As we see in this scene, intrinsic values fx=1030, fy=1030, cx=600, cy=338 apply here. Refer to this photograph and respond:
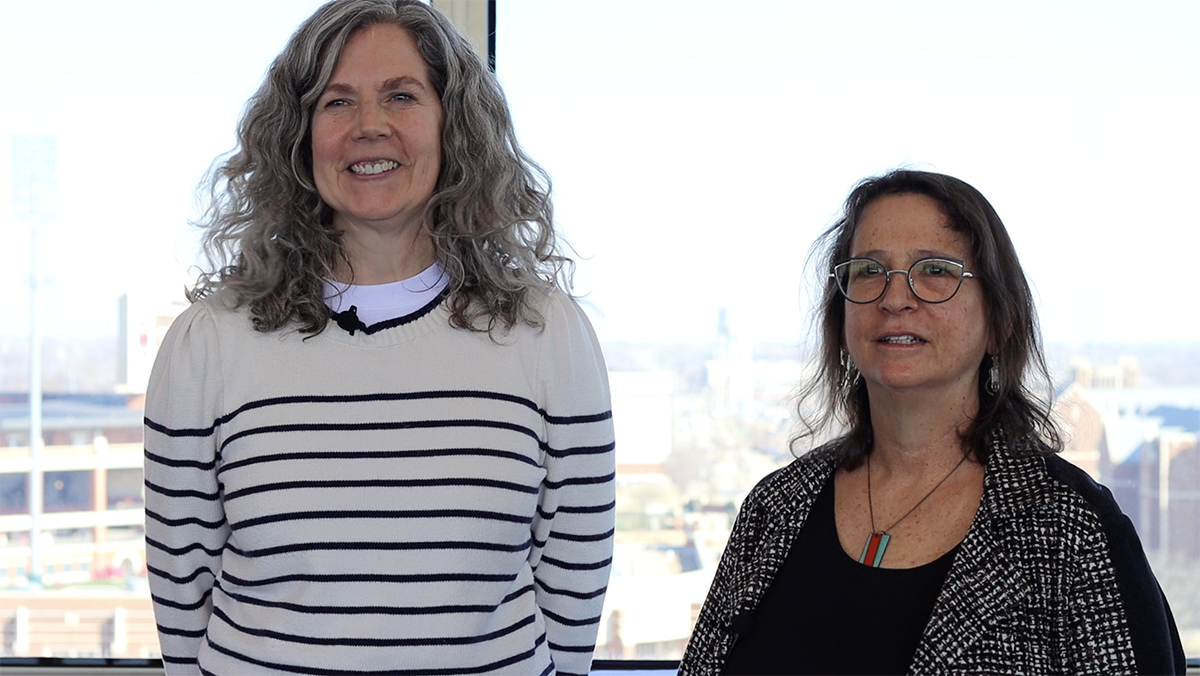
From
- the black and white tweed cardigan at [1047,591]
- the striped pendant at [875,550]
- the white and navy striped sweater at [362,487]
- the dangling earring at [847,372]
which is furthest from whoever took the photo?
the dangling earring at [847,372]

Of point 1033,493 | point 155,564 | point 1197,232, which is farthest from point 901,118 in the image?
point 155,564

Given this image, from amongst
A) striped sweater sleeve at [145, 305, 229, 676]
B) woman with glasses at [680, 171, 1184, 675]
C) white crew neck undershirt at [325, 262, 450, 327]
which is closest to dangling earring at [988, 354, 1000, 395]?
woman with glasses at [680, 171, 1184, 675]

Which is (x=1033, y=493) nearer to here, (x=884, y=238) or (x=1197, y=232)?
(x=884, y=238)

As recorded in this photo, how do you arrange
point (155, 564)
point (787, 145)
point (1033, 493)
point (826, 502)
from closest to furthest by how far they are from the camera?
point (1033, 493), point (155, 564), point (826, 502), point (787, 145)

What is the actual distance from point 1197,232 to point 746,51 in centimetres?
109

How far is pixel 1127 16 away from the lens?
2303mm

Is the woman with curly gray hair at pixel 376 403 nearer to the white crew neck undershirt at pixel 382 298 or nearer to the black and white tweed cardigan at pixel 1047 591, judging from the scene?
the white crew neck undershirt at pixel 382 298

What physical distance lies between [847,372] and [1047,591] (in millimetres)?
517

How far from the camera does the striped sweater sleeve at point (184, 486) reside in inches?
58.8

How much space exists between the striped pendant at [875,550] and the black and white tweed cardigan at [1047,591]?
0.11 metres

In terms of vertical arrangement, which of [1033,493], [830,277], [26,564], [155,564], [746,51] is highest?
[746,51]

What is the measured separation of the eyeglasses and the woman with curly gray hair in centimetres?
42

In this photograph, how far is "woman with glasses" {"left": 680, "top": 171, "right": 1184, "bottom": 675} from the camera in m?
1.35

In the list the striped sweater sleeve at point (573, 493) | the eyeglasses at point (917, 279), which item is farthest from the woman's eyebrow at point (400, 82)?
the eyeglasses at point (917, 279)
